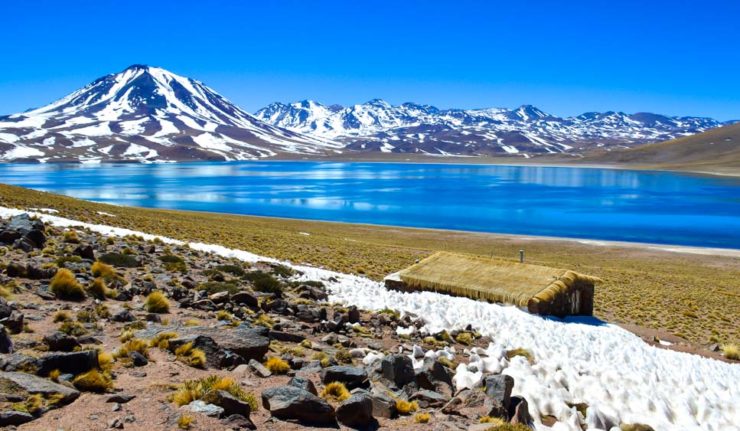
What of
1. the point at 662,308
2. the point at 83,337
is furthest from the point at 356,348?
the point at 662,308

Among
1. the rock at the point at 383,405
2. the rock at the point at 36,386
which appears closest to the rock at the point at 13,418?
the rock at the point at 36,386

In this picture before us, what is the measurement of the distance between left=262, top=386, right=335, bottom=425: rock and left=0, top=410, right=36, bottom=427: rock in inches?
99.0

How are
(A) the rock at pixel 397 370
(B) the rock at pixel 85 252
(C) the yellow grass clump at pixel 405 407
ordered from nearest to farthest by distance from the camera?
1. (C) the yellow grass clump at pixel 405 407
2. (A) the rock at pixel 397 370
3. (B) the rock at pixel 85 252

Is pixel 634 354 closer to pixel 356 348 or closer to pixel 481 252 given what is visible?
pixel 356 348

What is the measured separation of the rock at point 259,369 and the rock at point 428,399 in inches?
81.2

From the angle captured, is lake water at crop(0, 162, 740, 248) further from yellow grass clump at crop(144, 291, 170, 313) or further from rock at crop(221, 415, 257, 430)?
rock at crop(221, 415, 257, 430)

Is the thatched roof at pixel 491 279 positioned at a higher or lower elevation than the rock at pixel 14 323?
lower

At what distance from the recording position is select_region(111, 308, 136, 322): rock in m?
9.88

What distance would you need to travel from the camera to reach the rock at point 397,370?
8.51 metres

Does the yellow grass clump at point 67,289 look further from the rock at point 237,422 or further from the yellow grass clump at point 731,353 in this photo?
the yellow grass clump at point 731,353

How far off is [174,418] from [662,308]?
2239 centimetres

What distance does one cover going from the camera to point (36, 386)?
21.1ft

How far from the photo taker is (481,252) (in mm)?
42531

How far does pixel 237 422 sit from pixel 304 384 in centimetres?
128
